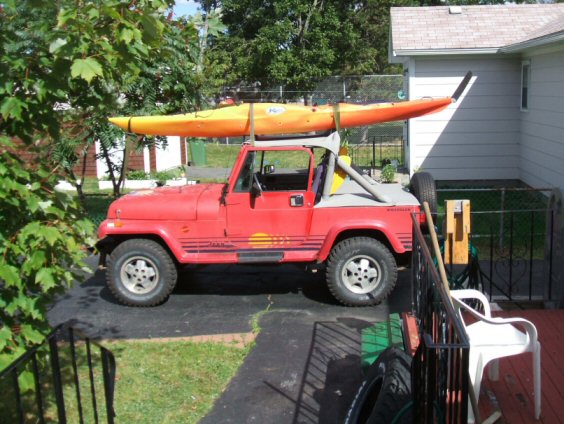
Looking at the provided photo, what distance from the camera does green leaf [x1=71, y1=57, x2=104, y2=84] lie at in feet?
10.9

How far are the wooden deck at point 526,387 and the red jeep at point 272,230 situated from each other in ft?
8.15

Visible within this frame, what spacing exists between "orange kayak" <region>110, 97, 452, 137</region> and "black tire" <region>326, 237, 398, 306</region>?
1424 mm

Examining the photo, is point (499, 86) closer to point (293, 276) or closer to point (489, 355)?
point (293, 276)

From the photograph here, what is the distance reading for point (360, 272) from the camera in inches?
299

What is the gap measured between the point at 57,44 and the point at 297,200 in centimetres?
454

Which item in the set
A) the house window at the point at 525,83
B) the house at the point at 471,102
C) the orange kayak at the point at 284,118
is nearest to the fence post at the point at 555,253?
the orange kayak at the point at 284,118

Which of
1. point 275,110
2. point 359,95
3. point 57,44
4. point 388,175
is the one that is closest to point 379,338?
point 275,110

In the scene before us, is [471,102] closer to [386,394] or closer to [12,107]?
[386,394]

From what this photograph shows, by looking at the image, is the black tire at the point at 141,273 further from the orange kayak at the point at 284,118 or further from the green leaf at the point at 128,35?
the green leaf at the point at 128,35

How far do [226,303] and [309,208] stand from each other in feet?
5.09

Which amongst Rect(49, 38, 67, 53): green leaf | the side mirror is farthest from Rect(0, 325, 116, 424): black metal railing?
the side mirror

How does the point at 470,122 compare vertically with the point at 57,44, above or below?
below

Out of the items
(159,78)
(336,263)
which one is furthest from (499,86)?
(336,263)

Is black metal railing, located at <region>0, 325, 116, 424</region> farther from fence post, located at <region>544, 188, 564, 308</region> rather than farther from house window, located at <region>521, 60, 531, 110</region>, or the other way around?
house window, located at <region>521, 60, 531, 110</region>
